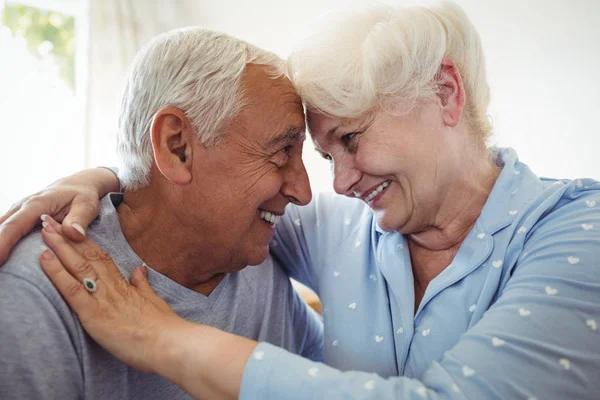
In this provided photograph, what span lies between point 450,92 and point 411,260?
45cm

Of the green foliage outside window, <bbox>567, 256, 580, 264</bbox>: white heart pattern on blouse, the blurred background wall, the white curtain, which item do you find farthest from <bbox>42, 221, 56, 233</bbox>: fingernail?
the green foliage outside window

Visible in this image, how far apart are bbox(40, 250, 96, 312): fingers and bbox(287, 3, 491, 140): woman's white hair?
67 cm

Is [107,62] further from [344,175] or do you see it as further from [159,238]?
[344,175]

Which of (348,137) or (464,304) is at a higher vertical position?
(348,137)

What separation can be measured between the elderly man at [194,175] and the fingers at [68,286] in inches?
2.9

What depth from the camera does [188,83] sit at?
4.12ft

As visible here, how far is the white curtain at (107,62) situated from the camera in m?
3.62

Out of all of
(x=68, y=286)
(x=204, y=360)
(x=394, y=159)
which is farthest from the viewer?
(x=394, y=159)

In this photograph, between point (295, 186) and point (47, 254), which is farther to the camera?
point (295, 186)

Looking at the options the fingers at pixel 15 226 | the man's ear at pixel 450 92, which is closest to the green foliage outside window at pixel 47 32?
the fingers at pixel 15 226

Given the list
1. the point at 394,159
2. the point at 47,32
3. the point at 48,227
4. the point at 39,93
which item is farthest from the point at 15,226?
the point at 47,32

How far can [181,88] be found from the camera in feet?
4.12

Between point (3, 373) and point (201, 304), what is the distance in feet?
1.58

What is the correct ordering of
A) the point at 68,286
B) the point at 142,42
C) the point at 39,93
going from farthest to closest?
the point at 142,42, the point at 39,93, the point at 68,286
